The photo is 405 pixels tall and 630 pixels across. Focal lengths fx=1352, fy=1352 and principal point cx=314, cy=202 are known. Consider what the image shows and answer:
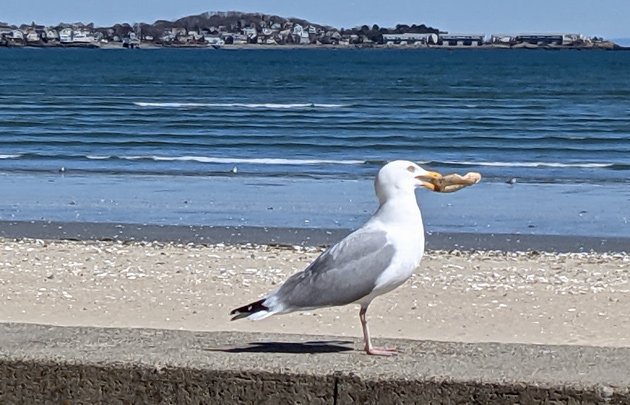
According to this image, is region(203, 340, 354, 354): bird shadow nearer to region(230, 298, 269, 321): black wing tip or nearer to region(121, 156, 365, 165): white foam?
region(230, 298, 269, 321): black wing tip

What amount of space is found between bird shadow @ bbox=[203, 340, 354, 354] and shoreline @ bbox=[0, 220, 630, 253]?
9.37 m

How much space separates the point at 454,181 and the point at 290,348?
34.4 inches

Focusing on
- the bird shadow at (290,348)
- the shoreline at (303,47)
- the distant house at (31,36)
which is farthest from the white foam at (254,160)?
the distant house at (31,36)

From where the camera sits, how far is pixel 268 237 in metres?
14.9

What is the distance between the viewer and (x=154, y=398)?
4.09 meters

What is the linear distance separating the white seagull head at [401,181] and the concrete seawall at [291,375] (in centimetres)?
76

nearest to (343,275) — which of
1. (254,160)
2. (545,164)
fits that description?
(545,164)

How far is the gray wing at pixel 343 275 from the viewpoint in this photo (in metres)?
4.92

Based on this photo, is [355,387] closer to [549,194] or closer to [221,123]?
[549,194]

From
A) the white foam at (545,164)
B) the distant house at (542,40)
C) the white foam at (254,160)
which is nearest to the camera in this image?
the white foam at (545,164)

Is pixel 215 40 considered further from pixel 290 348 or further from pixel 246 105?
pixel 290 348

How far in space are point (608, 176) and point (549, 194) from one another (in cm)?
339

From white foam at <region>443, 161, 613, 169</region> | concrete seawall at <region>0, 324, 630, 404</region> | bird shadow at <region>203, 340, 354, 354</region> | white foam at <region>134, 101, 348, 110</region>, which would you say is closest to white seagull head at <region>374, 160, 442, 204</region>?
bird shadow at <region>203, 340, 354, 354</region>

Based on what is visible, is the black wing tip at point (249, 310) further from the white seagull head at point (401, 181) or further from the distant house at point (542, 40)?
the distant house at point (542, 40)
